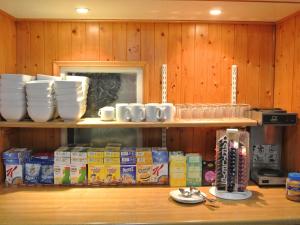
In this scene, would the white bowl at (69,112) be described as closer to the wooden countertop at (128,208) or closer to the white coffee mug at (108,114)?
the white coffee mug at (108,114)

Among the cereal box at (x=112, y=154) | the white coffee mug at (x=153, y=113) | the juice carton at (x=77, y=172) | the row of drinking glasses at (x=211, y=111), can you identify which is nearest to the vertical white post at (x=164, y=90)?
the row of drinking glasses at (x=211, y=111)

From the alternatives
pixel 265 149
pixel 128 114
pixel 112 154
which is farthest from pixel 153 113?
pixel 265 149

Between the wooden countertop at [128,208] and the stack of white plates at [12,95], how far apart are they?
19.5 inches

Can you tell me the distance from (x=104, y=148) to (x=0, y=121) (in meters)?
0.69

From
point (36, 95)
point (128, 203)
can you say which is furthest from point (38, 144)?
point (128, 203)

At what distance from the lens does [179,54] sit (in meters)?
2.32

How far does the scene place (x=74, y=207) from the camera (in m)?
1.77

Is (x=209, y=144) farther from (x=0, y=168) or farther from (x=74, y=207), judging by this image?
(x=0, y=168)

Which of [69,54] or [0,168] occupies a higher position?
[69,54]

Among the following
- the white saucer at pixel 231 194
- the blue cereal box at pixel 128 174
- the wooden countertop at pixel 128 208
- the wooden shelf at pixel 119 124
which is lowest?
the wooden countertop at pixel 128 208

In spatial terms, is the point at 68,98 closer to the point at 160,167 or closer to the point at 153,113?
the point at 153,113

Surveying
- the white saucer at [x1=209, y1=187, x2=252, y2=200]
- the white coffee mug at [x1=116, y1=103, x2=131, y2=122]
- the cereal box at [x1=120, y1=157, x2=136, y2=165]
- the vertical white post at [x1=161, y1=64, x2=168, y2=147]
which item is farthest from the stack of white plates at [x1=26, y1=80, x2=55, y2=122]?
the white saucer at [x1=209, y1=187, x2=252, y2=200]

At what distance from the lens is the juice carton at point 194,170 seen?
215 cm

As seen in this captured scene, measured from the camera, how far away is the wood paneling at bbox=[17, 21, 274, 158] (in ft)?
7.50
